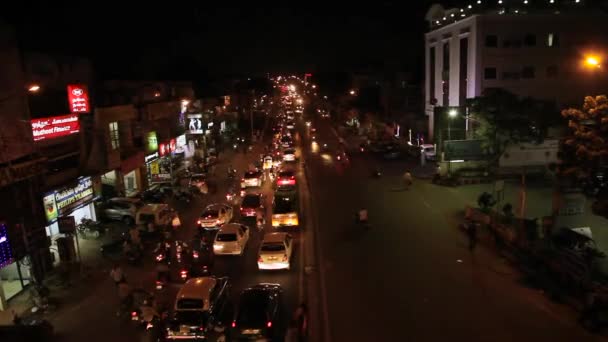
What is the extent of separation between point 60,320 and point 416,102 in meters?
71.0

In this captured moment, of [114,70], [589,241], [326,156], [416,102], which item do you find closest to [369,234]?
[589,241]

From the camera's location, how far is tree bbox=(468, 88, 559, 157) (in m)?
34.8

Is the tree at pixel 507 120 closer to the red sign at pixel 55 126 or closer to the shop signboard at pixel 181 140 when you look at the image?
the red sign at pixel 55 126

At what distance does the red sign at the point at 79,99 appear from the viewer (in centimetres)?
2550

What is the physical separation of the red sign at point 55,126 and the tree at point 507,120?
26.2 meters

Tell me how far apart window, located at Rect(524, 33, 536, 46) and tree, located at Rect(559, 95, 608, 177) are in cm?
3093

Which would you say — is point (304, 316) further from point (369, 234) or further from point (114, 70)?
point (114, 70)

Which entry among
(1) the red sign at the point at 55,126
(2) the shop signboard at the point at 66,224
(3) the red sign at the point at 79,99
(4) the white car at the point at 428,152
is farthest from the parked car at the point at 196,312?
(4) the white car at the point at 428,152

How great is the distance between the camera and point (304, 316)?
14.2 m

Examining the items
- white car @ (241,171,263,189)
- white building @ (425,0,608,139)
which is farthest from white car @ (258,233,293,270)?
white building @ (425,0,608,139)

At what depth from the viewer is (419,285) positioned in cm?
1781

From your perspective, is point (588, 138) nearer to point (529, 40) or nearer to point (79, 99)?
point (79, 99)

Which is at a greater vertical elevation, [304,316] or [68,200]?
[68,200]

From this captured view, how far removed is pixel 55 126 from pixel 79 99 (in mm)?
2244
